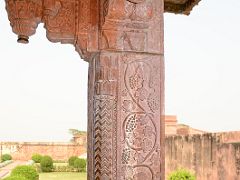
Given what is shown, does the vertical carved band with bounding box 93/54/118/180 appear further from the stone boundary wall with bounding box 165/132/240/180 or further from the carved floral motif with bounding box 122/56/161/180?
the stone boundary wall with bounding box 165/132/240/180

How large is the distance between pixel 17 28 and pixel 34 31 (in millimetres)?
93

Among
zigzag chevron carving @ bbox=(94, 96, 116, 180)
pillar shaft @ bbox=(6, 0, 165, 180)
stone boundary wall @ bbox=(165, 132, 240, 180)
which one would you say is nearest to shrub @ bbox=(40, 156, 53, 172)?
stone boundary wall @ bbox=(165, 132, 240, 180)

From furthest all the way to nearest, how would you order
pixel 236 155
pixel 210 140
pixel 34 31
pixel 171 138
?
pixel 171 138 → pixel 210 140 → pixel 236 155 → pixel 34 31

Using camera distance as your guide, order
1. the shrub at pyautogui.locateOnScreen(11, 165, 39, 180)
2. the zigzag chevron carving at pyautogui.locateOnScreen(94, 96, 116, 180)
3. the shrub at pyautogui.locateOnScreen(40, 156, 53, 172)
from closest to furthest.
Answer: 1. the zigzag chevron carving at pyautogui.locateOnScreen(94, 96, 116, 180)
2. the shrub at pyautogui.locateOnScreen(11, 165, 39, 180)
3. the shrub at pyautogui.locateOnScreen(40, 156, 53, 172)

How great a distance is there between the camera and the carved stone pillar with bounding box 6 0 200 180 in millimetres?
1934

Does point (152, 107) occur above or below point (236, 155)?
above

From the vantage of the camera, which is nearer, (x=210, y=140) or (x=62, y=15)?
(x=62, y=15)

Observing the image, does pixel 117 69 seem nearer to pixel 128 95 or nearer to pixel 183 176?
pixel 128 95

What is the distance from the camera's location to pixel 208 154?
10227 millimetres

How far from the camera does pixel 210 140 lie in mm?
10102

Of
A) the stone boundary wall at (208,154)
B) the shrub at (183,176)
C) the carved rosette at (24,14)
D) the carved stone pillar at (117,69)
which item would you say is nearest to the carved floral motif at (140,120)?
the carved stone pillar at (117,69)

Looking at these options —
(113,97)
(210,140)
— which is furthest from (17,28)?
(210,140)

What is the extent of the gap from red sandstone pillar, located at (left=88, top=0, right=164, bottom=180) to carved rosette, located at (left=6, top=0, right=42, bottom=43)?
1.20ft

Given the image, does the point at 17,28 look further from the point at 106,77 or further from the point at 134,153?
the point at 134,153
